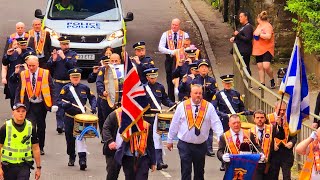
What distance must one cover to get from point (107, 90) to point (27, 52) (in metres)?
2.32

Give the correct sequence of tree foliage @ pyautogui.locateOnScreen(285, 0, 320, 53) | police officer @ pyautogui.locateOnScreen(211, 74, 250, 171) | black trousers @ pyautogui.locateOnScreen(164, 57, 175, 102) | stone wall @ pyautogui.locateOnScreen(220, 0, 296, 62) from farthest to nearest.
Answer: stone wall @ pyautogui.locateOnScreen(220, 0, 296, 62), black trousers @ pyautogui.locateOnScreen(164, 57, 175, 102), tree foliage @ pyautogui.locateOnScreen(285, 0, 320, 53), police officer @ pyautogui.locateOnScreen(211, 74, 250, 171)

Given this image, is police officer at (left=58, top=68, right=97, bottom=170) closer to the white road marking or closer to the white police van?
the white road marking

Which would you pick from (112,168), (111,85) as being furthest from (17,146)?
(111,85)

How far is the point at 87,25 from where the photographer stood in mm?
31688

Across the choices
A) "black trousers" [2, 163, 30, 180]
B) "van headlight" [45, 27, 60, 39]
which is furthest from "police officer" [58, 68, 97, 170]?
"van headlight" [45, 27, 60, 39]

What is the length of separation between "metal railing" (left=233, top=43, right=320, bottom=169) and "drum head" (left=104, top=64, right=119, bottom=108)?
271 cm

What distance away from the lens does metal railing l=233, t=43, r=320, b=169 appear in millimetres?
22391

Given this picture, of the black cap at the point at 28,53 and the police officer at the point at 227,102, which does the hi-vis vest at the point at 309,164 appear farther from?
the black cap at the point at 28,53

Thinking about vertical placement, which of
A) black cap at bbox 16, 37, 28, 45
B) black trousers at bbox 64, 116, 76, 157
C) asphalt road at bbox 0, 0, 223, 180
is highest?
black cap at bbox 16, 37, 28, 45

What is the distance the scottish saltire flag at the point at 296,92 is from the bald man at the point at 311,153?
48.4 inches

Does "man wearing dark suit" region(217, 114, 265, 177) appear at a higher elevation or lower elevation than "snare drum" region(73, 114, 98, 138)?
higher

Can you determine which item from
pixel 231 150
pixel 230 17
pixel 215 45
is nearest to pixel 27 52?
pixel 231 150

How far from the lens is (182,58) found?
26.6 metres

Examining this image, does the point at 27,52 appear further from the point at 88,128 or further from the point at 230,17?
the point at 230,17
